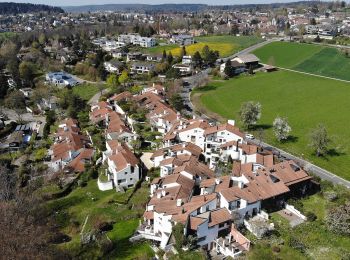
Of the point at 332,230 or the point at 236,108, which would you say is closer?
the point at 332,230

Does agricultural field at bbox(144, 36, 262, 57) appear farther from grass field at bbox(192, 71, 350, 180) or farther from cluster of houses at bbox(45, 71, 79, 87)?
cluster of houses at bbox(45, 71, 79, 87)

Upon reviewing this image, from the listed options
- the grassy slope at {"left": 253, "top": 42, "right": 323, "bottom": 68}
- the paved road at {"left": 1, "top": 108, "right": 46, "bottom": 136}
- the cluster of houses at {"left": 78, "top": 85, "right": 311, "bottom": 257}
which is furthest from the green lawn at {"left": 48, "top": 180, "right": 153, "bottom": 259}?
the grassy slope at {"left": 253, "top": 42, "right": 323, "bottom": 68}

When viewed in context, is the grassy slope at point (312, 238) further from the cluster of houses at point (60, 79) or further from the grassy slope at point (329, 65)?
the cluster of houses at point (60, 79)

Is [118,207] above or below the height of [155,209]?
below

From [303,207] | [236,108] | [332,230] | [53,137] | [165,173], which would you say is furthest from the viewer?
[236,108]

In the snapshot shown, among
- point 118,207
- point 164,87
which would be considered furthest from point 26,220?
point 164,87

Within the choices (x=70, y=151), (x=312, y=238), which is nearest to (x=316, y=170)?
(x=312, y=238)

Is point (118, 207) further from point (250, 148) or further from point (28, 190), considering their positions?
point (250, 148)

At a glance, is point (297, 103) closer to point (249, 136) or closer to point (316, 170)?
point (249, 136)
